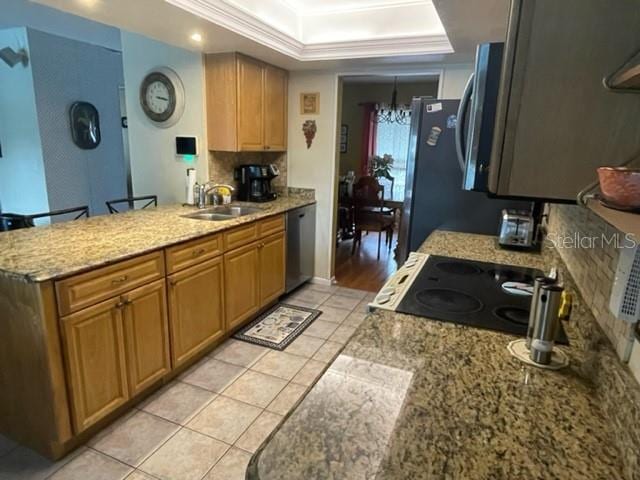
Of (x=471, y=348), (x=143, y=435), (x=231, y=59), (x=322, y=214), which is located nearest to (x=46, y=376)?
(x=143, y=435)

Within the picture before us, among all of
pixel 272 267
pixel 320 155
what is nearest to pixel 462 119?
pixel 272 267

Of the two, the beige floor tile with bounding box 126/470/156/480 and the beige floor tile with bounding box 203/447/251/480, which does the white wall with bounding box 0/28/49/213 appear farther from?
the beige floor tile with bounding box 203/447/251/480

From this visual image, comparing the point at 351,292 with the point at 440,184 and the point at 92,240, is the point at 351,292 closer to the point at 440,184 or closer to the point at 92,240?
the point at 440,184

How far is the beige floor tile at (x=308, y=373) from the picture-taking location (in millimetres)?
2436

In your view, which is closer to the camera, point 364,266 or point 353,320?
point 353,320

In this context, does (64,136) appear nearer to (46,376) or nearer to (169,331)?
(169,331)

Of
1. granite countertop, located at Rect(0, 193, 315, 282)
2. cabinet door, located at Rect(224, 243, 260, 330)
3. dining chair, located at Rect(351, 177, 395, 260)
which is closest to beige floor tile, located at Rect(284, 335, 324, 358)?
cabinet door, located at Rect(224, 243, 260, 330)

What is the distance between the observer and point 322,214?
4.02 meters

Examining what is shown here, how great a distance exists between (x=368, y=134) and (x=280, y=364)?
5441mm

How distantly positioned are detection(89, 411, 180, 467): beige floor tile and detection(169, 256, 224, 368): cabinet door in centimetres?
36

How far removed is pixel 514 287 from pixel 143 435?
1.90 metres

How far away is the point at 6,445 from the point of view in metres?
1.86

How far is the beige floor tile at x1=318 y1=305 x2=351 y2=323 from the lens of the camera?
3340mm

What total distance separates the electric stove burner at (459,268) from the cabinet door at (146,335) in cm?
151
